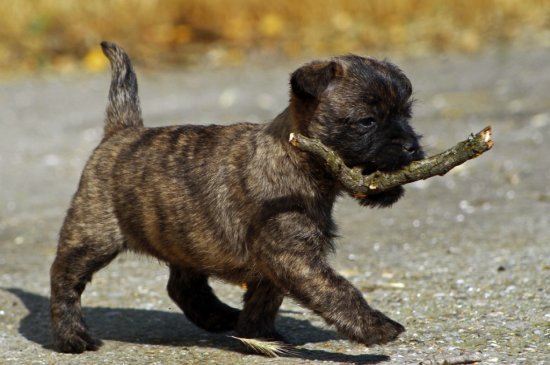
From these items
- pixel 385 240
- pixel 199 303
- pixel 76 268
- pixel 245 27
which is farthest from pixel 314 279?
pixel 245 27

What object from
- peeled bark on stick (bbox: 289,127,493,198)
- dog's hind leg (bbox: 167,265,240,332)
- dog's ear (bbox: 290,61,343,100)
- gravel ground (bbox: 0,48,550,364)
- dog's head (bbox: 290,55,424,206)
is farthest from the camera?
dog's hind leg (bbox: 167,265,240,332)

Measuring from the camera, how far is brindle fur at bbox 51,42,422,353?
515 centimetres

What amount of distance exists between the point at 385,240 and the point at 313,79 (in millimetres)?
2897

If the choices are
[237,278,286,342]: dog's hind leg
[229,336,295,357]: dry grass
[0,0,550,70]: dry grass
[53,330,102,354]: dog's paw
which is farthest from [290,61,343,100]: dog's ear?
[0,0,550,70]: dry grass

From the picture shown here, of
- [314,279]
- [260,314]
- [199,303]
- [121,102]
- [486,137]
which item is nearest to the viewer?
[486,137]

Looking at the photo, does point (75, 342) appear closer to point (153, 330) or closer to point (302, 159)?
point (153, 330)

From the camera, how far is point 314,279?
5.12 metres

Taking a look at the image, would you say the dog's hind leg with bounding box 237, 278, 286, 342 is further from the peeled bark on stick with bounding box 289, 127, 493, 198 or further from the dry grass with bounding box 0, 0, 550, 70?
the dry grass with bounding box 0, 0, 550, 70

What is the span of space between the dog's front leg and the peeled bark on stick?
34 centimetres

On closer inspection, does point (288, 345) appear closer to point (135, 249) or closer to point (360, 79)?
point (135, 249)

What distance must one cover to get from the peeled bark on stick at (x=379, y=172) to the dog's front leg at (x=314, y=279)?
0.34 meters

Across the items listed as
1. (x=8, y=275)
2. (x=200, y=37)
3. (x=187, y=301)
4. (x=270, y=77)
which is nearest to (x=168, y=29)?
(x=200, y=37)

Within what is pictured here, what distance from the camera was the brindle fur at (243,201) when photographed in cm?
515

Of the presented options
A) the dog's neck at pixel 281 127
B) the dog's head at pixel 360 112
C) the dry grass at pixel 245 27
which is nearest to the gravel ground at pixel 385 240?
the dog's head at pixel 360 112
